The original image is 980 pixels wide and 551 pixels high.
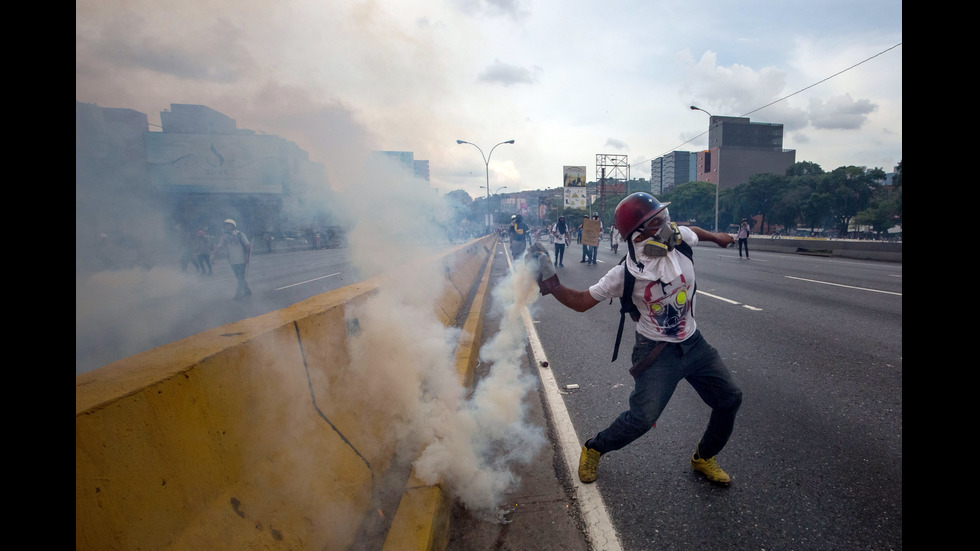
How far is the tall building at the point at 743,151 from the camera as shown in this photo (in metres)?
79.4

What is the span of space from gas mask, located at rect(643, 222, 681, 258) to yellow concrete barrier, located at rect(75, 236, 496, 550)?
1.66 meters

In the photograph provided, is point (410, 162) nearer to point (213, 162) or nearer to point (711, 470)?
point (213, 162)

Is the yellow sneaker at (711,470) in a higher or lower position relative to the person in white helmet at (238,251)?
lower

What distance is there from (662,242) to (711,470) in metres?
1.36

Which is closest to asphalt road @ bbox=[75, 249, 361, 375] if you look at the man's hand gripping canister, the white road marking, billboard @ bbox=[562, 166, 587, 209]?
the man's hand gripping canister

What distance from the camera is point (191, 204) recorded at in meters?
3.48

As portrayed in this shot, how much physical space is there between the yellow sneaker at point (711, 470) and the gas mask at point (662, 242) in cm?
128

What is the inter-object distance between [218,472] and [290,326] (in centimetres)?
72

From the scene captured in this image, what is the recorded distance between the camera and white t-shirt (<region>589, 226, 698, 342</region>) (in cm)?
243

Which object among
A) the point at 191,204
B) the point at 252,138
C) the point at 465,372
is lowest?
the point at 465,372

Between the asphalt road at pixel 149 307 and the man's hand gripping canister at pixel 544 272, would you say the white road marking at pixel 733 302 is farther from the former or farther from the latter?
the asphalt road at pixel 149 307

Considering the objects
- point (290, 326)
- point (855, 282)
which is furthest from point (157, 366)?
point (855, 282)

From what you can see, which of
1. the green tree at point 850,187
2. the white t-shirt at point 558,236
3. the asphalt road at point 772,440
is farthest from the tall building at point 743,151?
the asphalt road at point 772,440
